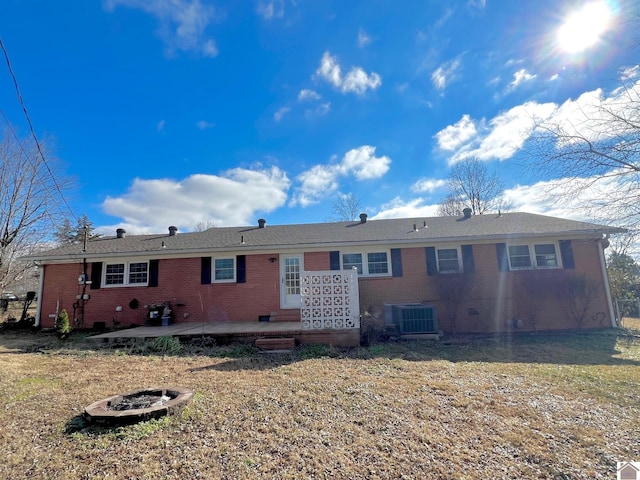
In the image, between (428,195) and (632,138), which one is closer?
(632,138)

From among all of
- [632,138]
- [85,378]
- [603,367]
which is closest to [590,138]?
[632,138]

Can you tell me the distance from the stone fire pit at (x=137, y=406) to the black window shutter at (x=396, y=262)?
7688mm

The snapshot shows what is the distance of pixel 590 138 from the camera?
7953 mm

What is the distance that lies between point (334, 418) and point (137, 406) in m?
2.39

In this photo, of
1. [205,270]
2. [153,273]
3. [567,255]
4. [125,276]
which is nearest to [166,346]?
[205,270]

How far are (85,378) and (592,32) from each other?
1330 cm

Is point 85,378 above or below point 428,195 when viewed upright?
below

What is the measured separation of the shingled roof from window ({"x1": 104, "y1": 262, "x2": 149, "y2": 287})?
0.54m

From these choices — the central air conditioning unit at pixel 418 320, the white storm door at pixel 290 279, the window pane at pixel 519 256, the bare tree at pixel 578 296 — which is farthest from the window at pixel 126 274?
the bare tree at pixel 578 296

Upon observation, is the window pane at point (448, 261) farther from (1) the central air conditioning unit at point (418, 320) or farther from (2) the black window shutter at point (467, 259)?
(1) the central air conditioning unit at point (418, 320)

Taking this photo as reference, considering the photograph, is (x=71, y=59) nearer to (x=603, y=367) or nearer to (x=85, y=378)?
(x=85, y=378)

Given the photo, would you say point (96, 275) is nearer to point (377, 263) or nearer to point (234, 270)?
point (234, 270)

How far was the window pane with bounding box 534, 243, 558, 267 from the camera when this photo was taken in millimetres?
10227

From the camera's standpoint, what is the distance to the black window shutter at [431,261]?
1034cm
